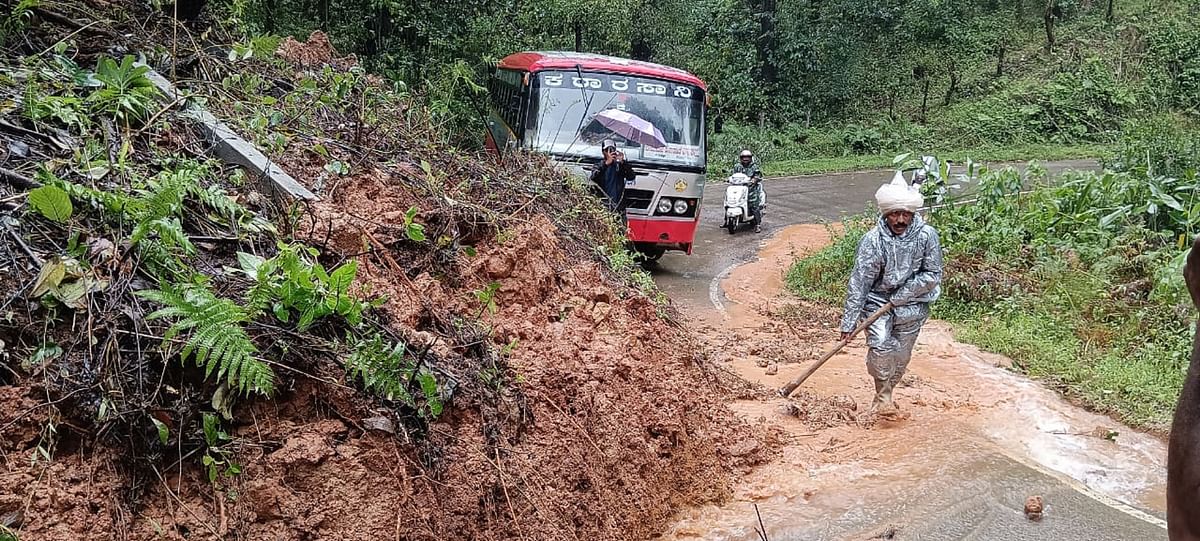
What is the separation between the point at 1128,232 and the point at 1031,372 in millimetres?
2888

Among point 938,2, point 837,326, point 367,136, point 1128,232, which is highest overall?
point 938,2

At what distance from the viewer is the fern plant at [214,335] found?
124 inches

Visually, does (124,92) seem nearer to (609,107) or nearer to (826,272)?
(609,107)

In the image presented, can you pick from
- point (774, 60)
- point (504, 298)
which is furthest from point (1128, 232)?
point (774, 60)

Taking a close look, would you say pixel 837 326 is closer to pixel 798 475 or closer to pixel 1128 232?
pixel 1128 232

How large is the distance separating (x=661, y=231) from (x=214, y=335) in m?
7.78

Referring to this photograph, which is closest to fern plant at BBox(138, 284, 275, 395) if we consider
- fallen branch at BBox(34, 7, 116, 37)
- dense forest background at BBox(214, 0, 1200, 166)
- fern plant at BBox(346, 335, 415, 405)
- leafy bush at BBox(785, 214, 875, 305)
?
fern plant at BBox(346, 335, 415, 405)

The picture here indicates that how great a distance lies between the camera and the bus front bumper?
10570 mm

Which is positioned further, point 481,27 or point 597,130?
point 481,27

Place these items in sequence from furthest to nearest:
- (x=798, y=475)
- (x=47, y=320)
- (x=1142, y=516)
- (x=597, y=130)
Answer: (x=597, y=130) → (x=798, y=475) → (x=1142, y=516) → (x=47, y=320)

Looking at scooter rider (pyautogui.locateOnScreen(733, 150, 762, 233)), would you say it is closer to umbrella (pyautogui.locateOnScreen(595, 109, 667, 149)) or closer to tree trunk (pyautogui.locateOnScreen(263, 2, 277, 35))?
umbrella (pyautogui.locateOnScreen(595, 109, 667, 149))

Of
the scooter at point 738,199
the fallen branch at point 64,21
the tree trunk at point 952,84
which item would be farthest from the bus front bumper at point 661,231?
the tree trunk at point 952,84

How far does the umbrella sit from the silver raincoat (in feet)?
14.6

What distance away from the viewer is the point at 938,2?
2672cm
